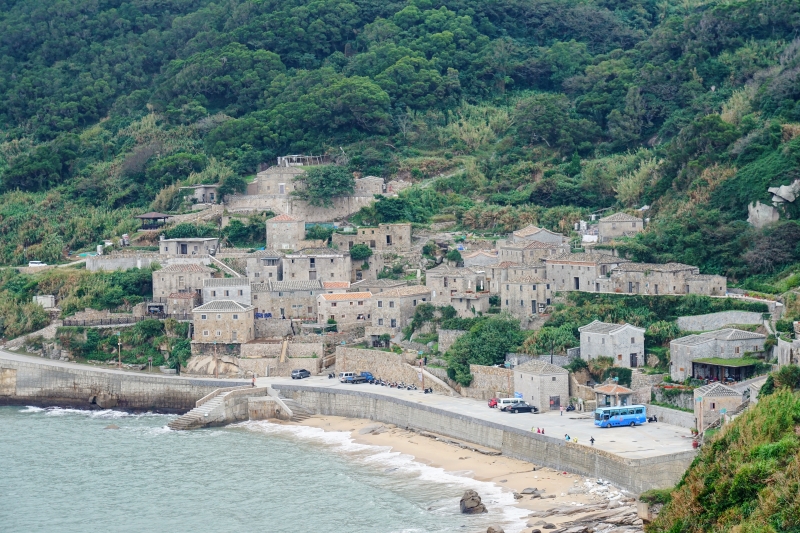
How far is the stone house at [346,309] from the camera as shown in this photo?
56.0m

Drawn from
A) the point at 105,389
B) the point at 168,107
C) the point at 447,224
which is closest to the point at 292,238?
the point at 447,224

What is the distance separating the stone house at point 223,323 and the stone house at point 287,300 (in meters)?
2.03

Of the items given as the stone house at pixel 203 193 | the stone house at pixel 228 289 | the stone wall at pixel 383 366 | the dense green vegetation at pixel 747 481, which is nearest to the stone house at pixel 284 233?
the stone house at pixel 228 289

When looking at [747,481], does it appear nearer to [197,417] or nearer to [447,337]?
[447,337]

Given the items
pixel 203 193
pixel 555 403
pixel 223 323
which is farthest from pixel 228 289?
pixel 555 403

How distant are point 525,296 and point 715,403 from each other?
11802 millimetres

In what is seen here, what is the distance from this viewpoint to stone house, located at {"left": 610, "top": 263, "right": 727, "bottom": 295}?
4975 cm

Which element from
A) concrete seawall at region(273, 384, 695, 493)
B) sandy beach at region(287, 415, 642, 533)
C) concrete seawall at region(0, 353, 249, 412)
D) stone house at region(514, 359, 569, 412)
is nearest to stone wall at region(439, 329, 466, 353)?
concrete seawall at region(273, 384, 695, 493)

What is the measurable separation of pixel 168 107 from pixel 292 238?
22.1 metres

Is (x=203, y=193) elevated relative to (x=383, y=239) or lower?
elevated

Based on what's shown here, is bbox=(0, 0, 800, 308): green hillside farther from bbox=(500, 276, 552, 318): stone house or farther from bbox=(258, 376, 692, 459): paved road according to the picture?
bbox=(258, 376, 692, 459): paved road

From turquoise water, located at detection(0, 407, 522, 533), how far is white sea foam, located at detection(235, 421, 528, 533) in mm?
59

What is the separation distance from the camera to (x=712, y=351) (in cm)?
4478

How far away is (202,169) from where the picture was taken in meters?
71.3
